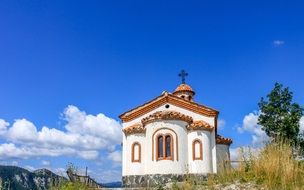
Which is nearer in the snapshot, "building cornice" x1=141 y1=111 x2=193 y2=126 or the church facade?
the church facade

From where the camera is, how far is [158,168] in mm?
26688

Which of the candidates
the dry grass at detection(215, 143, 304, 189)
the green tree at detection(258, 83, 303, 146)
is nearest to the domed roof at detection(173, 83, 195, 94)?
the green tree at detection(258, 83, 303, 146)

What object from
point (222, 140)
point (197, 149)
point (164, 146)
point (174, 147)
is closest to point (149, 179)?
point (164, 146)

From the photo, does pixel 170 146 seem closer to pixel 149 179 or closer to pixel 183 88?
pixel 149 179

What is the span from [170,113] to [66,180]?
1424cm

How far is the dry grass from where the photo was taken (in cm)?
1211

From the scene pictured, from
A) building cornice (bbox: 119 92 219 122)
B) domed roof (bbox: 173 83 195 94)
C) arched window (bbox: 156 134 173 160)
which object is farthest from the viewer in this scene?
domed roof (bbox: 173 83 195 94)

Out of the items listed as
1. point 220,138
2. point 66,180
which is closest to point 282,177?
point 66,180

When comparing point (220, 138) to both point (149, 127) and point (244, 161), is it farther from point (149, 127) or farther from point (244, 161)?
point (244, 161)

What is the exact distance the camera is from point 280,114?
107 feet

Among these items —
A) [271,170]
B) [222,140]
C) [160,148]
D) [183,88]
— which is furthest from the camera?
[183,88]

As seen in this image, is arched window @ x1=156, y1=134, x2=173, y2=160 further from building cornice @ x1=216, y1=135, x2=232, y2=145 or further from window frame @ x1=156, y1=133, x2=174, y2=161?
building cornice @ x1=216, y1=135, x2=232, y2=145

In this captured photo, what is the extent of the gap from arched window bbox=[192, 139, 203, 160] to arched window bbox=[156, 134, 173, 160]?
70.5 inches

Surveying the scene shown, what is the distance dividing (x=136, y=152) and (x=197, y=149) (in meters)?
4.69
